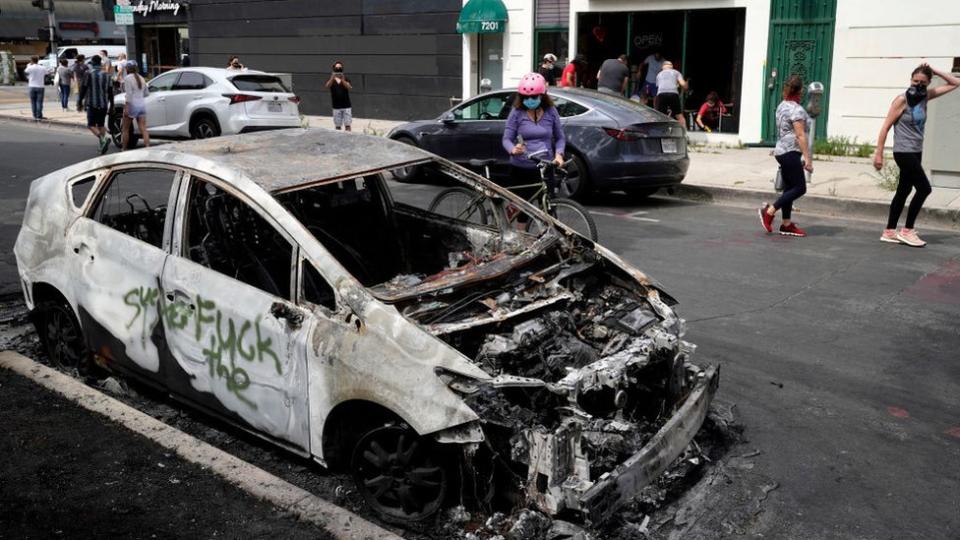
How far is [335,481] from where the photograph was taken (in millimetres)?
4820

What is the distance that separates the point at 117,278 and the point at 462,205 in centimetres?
250

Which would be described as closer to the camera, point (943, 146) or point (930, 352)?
point (930, 352)

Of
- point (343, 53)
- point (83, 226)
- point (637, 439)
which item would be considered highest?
point (343, 53)

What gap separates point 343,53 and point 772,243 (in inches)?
686

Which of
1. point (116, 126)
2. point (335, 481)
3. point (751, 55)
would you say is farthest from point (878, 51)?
point (116, 126)

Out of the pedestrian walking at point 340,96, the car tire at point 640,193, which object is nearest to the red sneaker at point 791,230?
the car tire at point 640,193

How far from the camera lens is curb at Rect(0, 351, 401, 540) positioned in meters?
4.14

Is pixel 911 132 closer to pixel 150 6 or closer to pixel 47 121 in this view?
pixel 47 121

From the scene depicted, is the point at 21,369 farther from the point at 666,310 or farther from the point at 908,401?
the point at 908,401

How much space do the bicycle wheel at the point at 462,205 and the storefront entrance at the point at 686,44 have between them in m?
12.4

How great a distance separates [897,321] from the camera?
24.3 feet

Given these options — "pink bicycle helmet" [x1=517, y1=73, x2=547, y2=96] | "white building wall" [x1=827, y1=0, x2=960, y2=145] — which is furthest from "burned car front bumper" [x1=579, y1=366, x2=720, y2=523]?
"white building wall" [x1=827, y1=0, x2=960, y2=145]

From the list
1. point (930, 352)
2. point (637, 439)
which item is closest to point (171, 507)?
point (637, 439)

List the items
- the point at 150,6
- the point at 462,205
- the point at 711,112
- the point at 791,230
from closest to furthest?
the point at 462,205 < the point at 791,230 < the point at 711,112 < the point at 150,6
